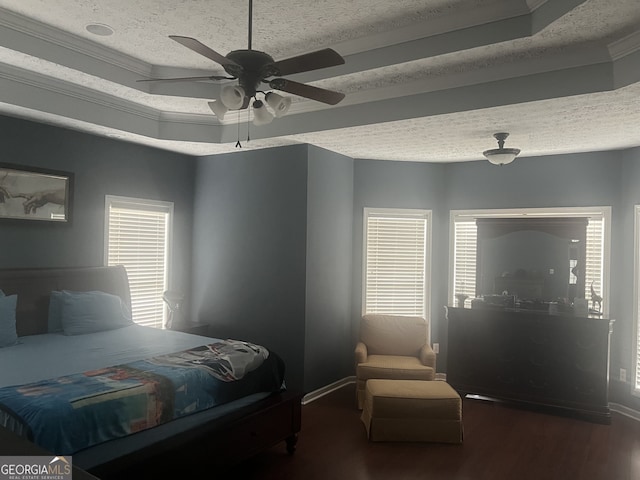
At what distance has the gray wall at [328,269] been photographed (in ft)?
15.9

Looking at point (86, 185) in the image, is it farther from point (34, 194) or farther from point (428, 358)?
point (428, 358)

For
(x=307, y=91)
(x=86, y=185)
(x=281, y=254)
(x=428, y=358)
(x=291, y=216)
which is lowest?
(x=428, y=358)

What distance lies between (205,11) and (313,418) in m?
3.46

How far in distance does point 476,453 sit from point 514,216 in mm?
2667

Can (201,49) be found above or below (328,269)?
above

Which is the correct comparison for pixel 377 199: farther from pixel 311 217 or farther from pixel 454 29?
pixel 454 29

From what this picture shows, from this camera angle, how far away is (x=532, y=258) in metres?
5.13

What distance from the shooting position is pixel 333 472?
3363mm

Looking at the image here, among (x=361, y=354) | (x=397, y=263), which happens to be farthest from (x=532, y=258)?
(x=361, y=354)

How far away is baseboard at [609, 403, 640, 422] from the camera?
14.8 feet

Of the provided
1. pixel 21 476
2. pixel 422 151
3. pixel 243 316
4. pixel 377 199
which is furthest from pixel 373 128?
pixel 21 476
